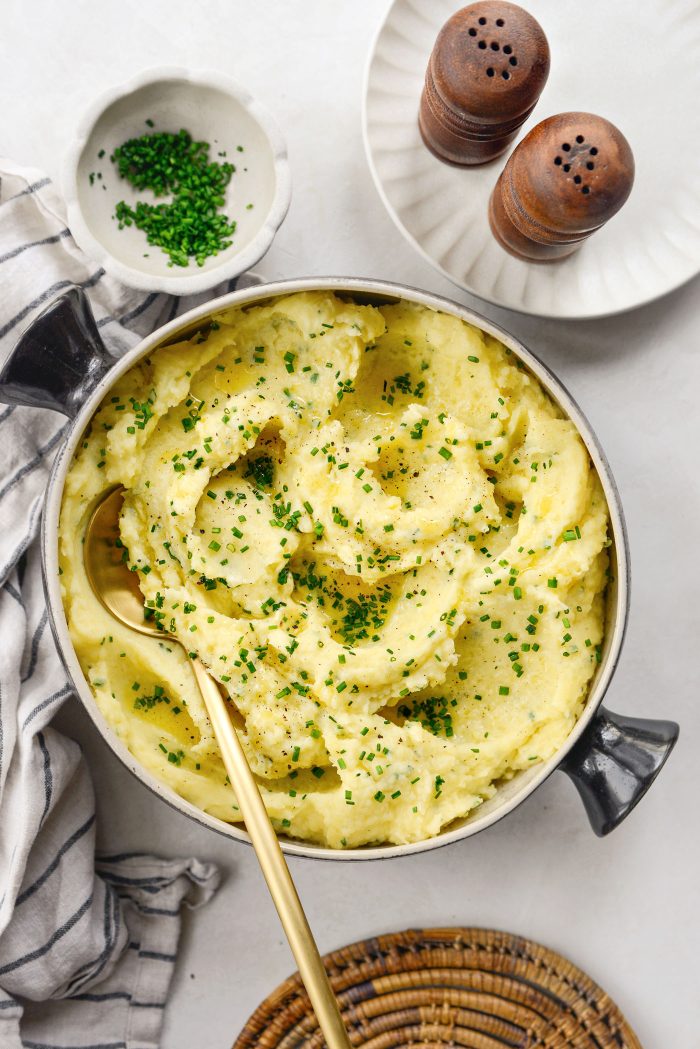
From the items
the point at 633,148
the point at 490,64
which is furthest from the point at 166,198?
the point at 633,148

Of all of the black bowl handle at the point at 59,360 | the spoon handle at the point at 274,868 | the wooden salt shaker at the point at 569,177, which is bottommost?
the spoon handle at the point at 274,868

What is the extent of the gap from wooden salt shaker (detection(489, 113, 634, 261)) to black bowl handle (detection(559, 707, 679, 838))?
0.99 meters

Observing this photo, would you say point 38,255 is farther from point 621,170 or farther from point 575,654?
point 575,654

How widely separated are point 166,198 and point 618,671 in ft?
5.15

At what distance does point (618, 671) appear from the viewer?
96.3 inches

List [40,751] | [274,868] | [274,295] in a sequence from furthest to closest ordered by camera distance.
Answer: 1. [40,751]
2. [274,295]
3. [274,868]

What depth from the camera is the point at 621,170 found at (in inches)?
74.7

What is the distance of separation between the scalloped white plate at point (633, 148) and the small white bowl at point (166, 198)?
0.26 metres

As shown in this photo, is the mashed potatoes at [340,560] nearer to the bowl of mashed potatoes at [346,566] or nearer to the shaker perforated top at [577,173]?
Answer: the bowl of mashed potatoes at [346,566]

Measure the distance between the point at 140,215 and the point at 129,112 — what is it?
0.22 metres

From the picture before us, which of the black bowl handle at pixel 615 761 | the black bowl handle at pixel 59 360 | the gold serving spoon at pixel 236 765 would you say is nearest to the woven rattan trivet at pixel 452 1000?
the gold serving spoon at pixel 236 765

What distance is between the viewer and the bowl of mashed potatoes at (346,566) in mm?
2018

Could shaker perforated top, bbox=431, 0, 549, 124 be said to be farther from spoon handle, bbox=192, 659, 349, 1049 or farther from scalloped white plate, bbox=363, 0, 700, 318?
spoon handle, bbox=192, 659, 349, 1049

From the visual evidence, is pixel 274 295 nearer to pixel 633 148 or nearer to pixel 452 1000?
pixel 633 148
